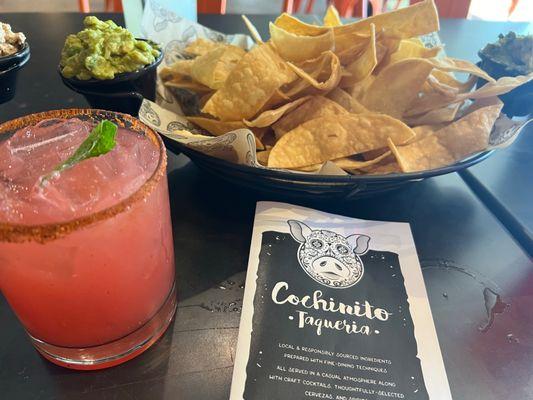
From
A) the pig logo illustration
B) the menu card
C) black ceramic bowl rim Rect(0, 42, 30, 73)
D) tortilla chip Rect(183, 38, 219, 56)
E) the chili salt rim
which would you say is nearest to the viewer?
the chili salt rim

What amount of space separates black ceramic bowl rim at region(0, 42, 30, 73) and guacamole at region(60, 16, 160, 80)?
0.19 metres

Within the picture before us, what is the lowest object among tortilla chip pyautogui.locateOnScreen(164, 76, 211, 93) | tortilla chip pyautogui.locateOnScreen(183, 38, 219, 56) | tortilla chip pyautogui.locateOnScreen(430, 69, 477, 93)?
tortilla chip pyautogui.locateOnScreen(164, 76, 211, 93)

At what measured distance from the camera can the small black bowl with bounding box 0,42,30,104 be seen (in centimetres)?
110

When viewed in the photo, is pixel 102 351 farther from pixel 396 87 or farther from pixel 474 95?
pixel 474 95

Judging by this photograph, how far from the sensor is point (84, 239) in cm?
48

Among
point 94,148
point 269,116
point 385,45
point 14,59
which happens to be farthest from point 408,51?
point 14,59

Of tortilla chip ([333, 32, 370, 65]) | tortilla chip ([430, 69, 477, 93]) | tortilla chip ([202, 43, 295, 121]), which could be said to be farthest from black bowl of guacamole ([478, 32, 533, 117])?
tortilla chip ([202, 43, 295, 121])

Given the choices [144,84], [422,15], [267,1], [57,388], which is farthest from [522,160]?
[267,1]

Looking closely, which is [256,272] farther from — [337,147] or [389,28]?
[389,28]

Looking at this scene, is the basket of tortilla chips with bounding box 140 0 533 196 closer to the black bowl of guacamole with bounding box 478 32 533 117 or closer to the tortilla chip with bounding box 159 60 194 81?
the tortilla chip with bounding box 159 60 194 81

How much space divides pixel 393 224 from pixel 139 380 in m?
0.53

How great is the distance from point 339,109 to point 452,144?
25cm

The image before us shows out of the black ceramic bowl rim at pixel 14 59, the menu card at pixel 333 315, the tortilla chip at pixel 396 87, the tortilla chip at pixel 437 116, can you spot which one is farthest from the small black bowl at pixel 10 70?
the tortilla chip at pixel 437 116

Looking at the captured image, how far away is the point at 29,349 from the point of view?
25.7 inches
